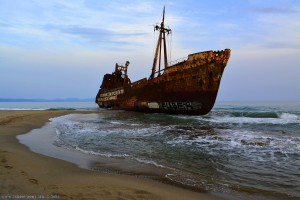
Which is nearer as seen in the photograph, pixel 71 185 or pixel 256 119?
pixel 71 185

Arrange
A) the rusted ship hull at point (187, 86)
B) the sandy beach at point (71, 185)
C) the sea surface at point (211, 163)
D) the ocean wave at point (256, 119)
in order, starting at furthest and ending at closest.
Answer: the rusted ship hull at point (187, 86)
the ocean wave at point (256, 119)
the sea surface at point (211, 163)
the sandy beach at point (71, 185)

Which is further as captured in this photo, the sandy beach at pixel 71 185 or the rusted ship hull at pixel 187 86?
the rusted ship hull at pixel 187 86

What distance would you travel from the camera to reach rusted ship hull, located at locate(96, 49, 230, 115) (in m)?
19.6

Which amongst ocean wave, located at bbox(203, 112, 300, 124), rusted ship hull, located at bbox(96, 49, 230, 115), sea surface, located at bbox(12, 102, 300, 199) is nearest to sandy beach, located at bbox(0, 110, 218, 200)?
sea surface, located at bbox(12, 102, 300, 199)

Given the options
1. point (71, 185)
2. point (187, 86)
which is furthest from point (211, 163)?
point (187, 86)

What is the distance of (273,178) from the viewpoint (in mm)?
4723

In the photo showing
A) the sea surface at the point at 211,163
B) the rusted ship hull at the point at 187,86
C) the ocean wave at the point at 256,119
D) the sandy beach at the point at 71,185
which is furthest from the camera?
the rusted ship hull at the point at 187,86

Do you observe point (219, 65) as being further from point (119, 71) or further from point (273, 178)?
point (119, 71)

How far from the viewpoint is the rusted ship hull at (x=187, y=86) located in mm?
19578

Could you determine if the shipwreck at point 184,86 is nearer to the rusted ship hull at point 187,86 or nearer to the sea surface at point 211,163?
the rusted ship hull at point 187,86

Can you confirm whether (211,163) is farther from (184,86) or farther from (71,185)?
(184,86)

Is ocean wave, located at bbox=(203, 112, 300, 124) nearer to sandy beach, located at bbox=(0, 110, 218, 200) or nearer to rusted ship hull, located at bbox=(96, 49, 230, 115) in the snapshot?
rusted ship hull, located at bbox=(96, 49, 230, 115)

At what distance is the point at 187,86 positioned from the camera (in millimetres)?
20453

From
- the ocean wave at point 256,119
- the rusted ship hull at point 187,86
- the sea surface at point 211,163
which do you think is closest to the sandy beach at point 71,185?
the sea surface at point 211,163
